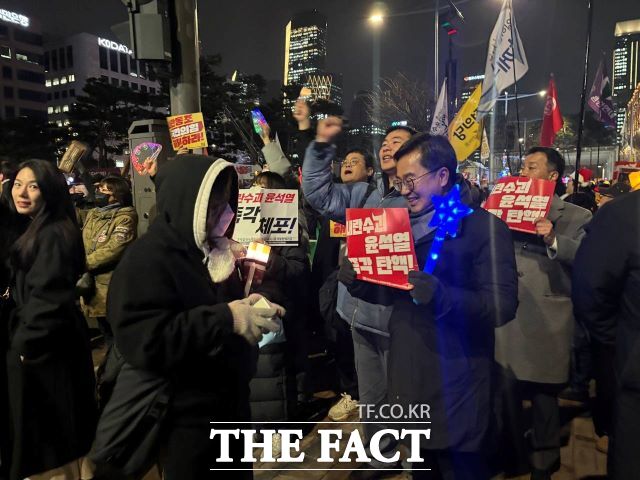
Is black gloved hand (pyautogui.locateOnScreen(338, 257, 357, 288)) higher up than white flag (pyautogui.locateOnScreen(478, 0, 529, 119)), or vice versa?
white flag (pyautogui.locateOnScreen(478, 0, 529, 119))

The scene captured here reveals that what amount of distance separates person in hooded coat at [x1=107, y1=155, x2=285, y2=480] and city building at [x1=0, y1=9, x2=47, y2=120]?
95.8 metres

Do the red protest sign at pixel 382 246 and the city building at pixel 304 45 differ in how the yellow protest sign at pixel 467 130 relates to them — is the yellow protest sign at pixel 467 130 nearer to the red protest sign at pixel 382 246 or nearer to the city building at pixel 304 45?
the red protest sign at pixel 382 246

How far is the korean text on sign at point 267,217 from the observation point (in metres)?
3.80

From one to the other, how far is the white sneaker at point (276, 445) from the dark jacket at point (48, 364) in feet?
4.58

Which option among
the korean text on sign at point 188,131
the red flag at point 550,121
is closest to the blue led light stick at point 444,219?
the korean text on sign at point 188,131

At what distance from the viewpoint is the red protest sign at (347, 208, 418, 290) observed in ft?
7.75

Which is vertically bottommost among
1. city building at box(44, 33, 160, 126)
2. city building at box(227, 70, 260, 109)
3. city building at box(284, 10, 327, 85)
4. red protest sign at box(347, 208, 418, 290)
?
red protest sign at box(347, 208, 418, 290)

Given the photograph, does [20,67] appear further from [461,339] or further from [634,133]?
[461,339]

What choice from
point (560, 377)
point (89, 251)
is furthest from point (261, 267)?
point (89, 251)

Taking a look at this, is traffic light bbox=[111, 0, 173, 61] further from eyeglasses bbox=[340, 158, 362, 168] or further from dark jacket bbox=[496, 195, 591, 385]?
dark jacket bbox=[496, 195, 591, 385]

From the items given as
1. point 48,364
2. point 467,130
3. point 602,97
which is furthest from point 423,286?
point 602,97

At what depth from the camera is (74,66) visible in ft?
315

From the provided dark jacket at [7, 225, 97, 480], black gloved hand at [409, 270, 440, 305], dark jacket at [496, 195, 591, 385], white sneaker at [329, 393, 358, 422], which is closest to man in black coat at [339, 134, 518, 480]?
black gloved hand at [409, 270, 440, 305]

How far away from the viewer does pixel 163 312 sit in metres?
1.86
